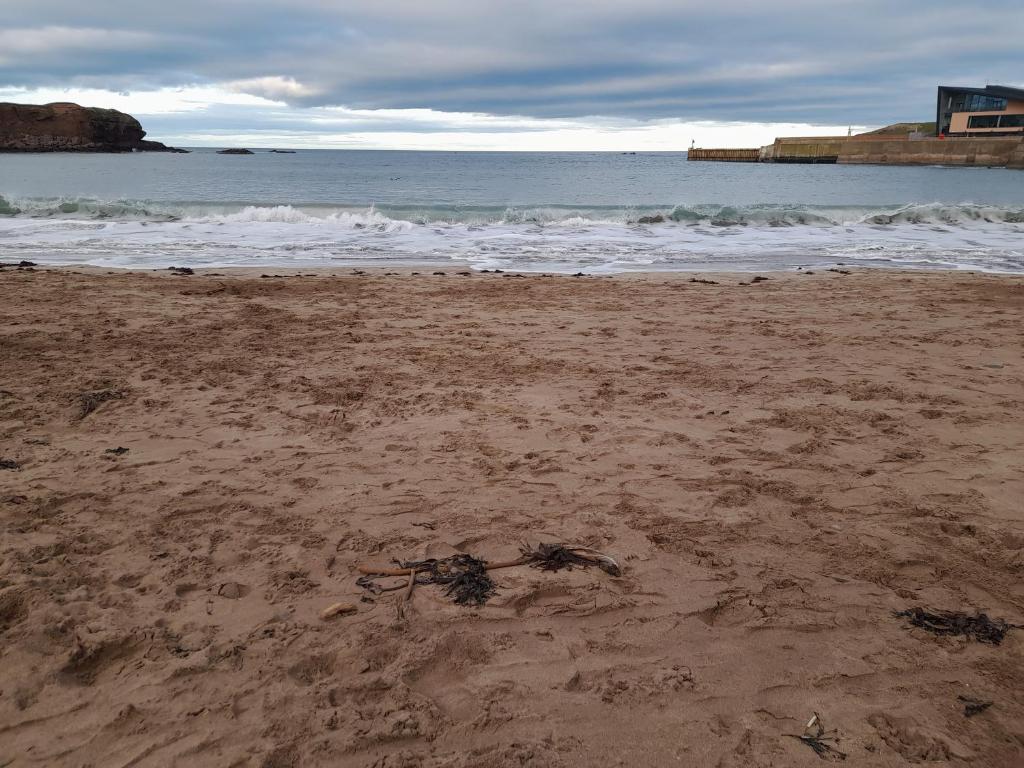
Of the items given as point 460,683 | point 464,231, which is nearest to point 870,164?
point 464,231

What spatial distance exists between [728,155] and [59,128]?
91.7m

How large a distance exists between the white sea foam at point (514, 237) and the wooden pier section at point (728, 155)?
6680 centimetres

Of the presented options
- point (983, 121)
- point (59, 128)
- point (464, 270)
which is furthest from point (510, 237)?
point (59, 128)

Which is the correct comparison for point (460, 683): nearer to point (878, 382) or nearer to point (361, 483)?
point (361, 483)

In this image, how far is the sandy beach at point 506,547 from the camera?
1.97 m

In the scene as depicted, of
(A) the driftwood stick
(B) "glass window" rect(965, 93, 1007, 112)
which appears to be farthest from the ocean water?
(B) "glass window" rect(965, 93, 1007, 112)

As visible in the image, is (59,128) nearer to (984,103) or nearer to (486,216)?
(486,216)

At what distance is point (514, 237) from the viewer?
15.8 meters

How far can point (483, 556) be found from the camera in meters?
2.83

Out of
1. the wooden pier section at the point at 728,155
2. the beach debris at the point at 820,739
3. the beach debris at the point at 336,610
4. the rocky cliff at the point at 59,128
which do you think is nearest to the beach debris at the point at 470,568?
the beach debris at the point at 336,610

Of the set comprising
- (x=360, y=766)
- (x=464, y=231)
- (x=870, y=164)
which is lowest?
(x=360, y=766)

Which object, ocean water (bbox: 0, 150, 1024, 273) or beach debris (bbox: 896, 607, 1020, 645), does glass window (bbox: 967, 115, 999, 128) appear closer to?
ocean water (bbox: 0, 150, 1024, 273)

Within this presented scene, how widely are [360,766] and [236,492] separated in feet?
6.04

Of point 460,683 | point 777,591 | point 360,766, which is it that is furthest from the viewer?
point 777,591
